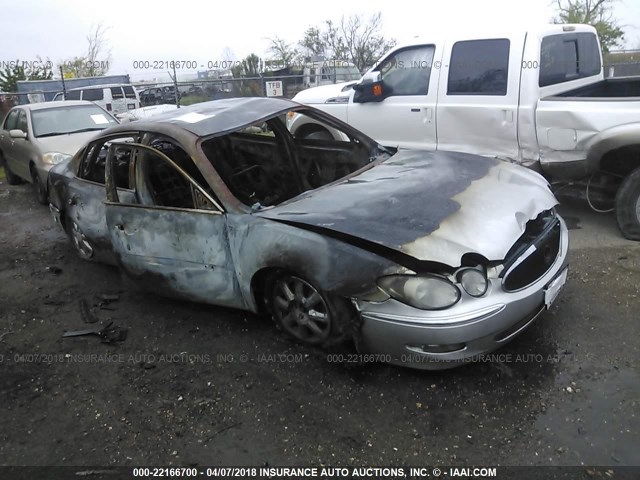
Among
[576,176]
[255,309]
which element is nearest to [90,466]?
[255,309]

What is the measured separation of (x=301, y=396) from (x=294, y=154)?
2291 mm

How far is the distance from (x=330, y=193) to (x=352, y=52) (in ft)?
94.8

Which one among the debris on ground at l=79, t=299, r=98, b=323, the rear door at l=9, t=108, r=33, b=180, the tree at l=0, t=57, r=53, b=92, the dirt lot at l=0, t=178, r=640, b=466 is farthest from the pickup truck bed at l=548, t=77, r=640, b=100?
the tree at l=0, t=57, r=53, b=92

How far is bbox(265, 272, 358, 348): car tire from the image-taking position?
2.86m

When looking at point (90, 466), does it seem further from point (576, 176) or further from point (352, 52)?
point (352, 52)

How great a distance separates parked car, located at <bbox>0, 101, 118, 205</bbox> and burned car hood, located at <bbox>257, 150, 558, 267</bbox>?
5.59m

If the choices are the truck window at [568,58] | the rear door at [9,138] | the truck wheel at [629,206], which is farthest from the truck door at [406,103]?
the rear door at [9,138]

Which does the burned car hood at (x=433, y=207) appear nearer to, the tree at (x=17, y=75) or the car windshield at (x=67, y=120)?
the car windshield at (x=67, y=120)

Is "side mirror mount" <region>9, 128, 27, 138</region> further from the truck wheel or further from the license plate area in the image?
the truck wheel

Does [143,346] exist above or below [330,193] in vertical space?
below

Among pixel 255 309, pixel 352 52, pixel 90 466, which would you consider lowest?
pixel 90 466

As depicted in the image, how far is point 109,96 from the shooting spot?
650 inches

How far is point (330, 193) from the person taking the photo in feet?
11.3

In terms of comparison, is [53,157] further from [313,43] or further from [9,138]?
[313,43]
